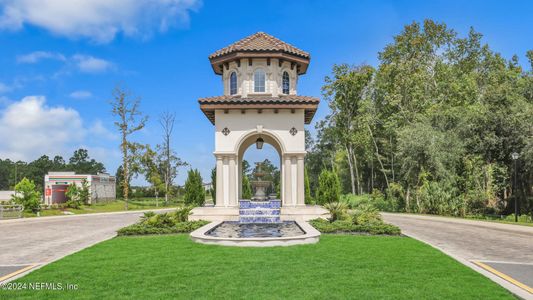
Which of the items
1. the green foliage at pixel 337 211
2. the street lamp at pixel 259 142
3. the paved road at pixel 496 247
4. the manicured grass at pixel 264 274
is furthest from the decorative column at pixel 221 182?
the paved road at pixel 496 247

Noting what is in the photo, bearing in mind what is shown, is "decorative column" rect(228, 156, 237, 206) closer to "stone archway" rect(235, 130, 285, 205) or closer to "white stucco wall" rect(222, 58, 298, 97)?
"stone archway" rect(235, 130, 285, 205)

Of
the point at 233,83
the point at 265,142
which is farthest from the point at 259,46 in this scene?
the point at 265,142

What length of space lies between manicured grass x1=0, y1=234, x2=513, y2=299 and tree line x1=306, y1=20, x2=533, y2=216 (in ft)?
55.6

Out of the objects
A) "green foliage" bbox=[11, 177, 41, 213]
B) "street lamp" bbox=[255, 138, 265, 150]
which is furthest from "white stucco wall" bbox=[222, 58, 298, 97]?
"green foliage" bbox=[11, 177, 41, 213]

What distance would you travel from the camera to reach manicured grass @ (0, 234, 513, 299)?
6.44 metres

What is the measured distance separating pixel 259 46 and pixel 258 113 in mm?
3987

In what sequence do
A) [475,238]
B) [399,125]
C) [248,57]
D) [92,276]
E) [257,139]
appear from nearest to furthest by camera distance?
[92,276] < [475,238] < [248,57] < [257,139] < [399,125]

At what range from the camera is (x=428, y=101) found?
116 feet

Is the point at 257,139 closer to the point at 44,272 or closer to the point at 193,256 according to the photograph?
the point at 193,256

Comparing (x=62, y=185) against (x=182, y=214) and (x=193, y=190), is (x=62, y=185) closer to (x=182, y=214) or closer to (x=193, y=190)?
(x=193, y=190)

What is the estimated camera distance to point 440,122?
30.8 m

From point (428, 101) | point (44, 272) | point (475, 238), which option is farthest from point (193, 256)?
point (428, 101)

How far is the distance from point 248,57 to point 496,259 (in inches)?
621

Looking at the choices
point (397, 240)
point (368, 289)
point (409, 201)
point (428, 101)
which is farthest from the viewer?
point (428, 101)
